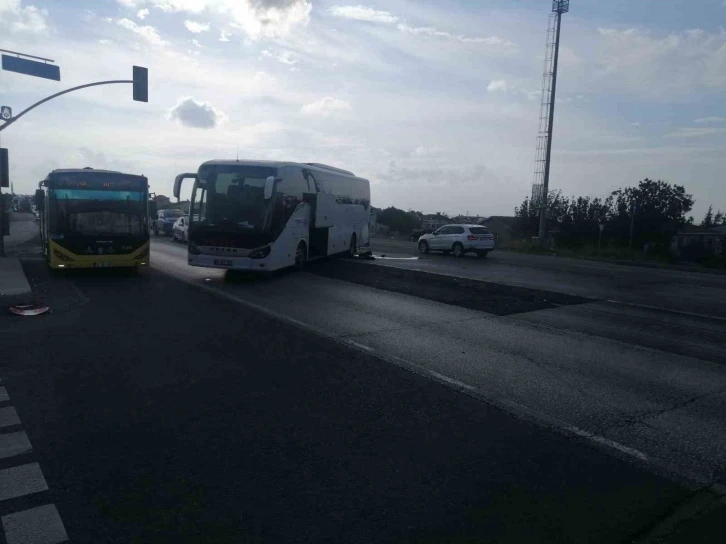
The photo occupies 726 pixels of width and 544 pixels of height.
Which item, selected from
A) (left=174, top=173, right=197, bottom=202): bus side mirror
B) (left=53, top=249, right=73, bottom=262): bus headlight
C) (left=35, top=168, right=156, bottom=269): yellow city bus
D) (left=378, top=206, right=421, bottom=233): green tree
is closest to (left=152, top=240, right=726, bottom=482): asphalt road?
(left=35, top=168, right=156, bottom=269): yellow city bus

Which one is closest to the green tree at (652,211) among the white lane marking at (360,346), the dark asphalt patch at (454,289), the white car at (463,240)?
the white car at (463,240)

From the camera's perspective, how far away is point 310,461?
5000 mm

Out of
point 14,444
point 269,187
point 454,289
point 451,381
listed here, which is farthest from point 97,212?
point 451,381

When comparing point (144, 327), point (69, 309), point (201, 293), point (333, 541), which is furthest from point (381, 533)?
point (201, 293)

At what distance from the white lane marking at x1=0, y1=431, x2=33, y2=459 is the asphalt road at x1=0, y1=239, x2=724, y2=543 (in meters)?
0.02

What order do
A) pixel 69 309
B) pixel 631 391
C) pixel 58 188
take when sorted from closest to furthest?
pixel 631 391
pixel 69 309
pixel 58 188

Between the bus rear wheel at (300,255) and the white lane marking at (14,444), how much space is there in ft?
45.3

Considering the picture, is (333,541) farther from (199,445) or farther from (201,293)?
(201,293)

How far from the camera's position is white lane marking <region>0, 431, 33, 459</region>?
505cm

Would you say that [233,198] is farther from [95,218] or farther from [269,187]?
[95,218]

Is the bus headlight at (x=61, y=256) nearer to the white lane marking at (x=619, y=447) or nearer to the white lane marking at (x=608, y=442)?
the white lane marking at (x=608, y=442)

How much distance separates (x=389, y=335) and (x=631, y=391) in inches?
162

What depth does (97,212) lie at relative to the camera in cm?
1638

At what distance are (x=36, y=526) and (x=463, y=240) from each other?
27008 millimetres
